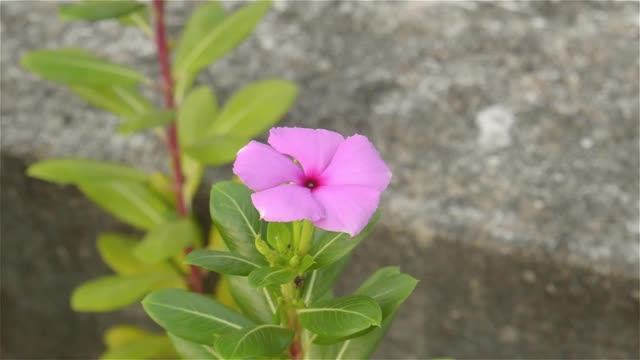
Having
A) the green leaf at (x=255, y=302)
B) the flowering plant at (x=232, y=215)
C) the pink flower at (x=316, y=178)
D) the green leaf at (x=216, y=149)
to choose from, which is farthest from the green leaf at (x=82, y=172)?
the pink flower at (x=316, y=178)

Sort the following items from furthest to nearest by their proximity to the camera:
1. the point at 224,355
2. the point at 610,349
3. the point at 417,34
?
1. the point at 417,34
2. the point at 610,349
3. the point at 224,355

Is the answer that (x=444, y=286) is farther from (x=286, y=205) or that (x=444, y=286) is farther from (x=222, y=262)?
(x=286, y=205)

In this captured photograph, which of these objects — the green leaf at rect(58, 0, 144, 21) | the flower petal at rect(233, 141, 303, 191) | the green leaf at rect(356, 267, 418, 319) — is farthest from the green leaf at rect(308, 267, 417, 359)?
the green leaf at rect(58, 0, 144, 21)

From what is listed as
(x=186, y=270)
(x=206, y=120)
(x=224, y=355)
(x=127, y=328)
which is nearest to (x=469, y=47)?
(x=206, y=120)

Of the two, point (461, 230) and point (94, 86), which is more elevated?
point (94, 86)

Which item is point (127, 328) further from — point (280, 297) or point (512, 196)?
point (280, 297)

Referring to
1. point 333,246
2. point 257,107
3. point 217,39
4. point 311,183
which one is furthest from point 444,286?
point 311,183

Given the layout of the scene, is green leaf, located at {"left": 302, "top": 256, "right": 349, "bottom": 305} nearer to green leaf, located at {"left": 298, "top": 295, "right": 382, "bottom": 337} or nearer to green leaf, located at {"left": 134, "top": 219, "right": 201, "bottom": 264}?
green leaf, located at {"left": 298, "top": 295, "right": 382, "bottom": 337}
